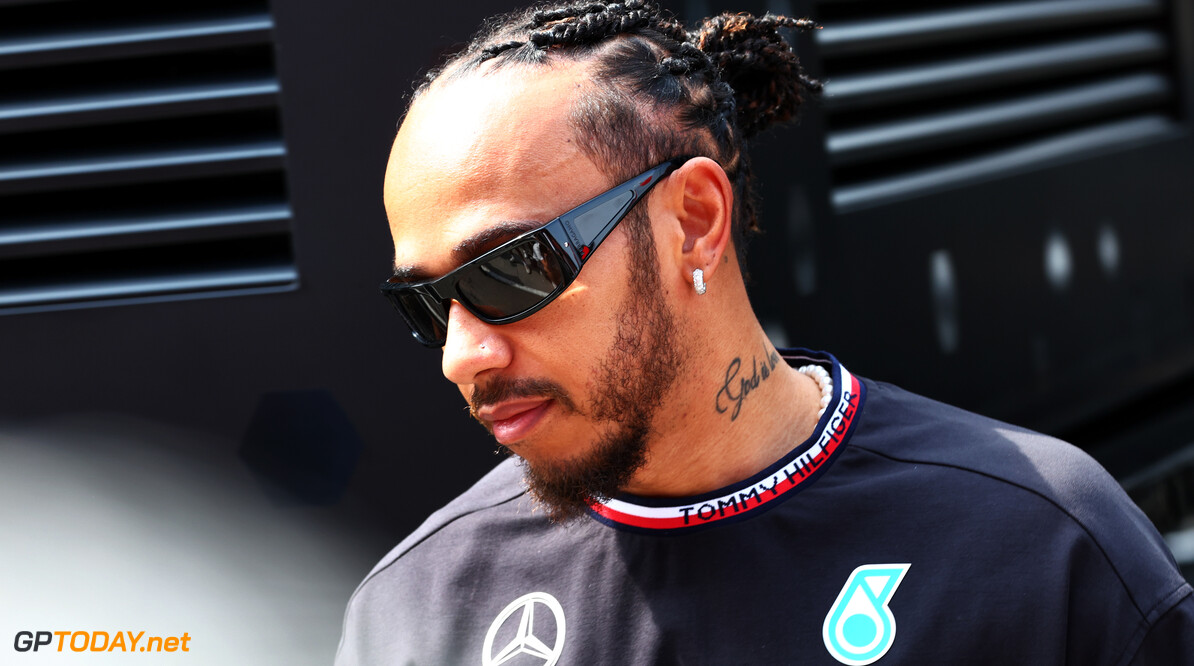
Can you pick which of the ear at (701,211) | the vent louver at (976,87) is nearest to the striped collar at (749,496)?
the ear at (701,211)

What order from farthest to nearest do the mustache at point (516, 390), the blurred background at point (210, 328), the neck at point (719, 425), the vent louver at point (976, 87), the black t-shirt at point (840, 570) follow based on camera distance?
1. the vent louver at point (976, 87)
2. the blurred background at point (210, 328)
3. the neck at point (719, 425)
4. the mustache at point (516, 390)
5. the black t-shirt at point (840, 570)

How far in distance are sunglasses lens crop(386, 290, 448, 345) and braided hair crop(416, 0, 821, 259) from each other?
0.34 meters

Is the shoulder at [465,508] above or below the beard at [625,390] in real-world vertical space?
below

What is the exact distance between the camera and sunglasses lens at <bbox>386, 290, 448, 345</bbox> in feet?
5.48

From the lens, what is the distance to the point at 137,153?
220cm

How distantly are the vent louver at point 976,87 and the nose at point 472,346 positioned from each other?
52.9 inches

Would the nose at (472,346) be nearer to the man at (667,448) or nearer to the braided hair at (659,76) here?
the man at (667,448)

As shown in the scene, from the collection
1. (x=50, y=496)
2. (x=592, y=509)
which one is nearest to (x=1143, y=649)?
(x=592, y=509)

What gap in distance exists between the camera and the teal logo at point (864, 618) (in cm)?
157

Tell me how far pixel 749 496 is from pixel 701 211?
47 centimetres

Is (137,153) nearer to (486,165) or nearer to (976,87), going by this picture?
(486,165)

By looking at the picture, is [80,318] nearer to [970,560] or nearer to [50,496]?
[50,496]

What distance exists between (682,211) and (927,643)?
2.45 ft

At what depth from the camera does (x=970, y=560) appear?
1590 mm
